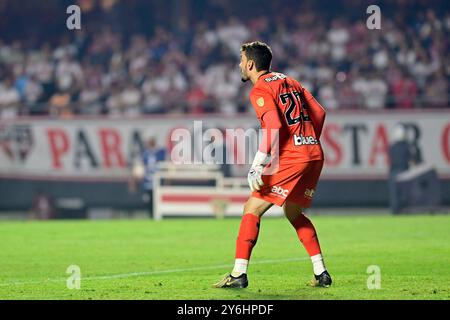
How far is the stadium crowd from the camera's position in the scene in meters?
24.5

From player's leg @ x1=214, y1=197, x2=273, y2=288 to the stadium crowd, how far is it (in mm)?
14141

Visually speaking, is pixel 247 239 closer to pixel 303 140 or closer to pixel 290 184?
pixel 290 184

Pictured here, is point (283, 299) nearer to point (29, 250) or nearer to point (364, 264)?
point (364, 264)

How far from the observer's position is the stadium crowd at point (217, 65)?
24547 mm

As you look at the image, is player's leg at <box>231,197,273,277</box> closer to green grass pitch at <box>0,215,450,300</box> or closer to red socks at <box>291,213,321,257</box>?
green grass pitch at <box>0,215,450,300</box>


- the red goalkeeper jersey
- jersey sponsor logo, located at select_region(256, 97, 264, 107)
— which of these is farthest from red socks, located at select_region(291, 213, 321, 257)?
jersey sponsor logo, located at select_region(256, 97, 264, 107)

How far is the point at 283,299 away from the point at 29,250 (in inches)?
266

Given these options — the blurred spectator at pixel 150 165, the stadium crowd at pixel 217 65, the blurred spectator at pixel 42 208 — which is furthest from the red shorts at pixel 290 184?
the blurred spectator at pixel 42 208

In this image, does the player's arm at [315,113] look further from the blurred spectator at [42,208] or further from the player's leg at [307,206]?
the blurred spectator at [42,208]

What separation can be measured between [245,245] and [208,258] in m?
3.94

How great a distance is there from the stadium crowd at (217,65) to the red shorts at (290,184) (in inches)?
545

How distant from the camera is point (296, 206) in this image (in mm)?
10000

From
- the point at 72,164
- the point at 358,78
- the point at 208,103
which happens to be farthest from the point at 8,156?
the point at 358,78
